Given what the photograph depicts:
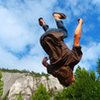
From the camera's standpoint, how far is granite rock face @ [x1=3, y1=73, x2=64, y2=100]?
184ft

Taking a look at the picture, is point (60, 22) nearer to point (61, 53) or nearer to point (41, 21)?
point (41, 21)

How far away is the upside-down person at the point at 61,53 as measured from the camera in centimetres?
1134

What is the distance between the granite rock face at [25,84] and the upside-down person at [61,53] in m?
43.9

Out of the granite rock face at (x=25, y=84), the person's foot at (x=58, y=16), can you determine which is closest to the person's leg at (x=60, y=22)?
the person's foot at (x=58, y=16)

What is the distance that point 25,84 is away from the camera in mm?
57562

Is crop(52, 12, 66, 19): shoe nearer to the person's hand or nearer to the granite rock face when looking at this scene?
the person's hand

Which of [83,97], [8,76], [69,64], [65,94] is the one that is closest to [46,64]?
[69,64]

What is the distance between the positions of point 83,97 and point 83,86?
118 cm

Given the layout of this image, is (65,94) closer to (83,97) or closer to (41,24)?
(83,97)

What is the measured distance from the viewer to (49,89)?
56562 mm

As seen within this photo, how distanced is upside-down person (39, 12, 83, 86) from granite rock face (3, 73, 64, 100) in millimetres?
43901

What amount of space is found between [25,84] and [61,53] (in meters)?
46.5

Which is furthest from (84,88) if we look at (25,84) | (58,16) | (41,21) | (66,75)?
(66,75)

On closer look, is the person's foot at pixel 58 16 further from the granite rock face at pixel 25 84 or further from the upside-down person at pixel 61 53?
the granite rock face at pixel 25 84
